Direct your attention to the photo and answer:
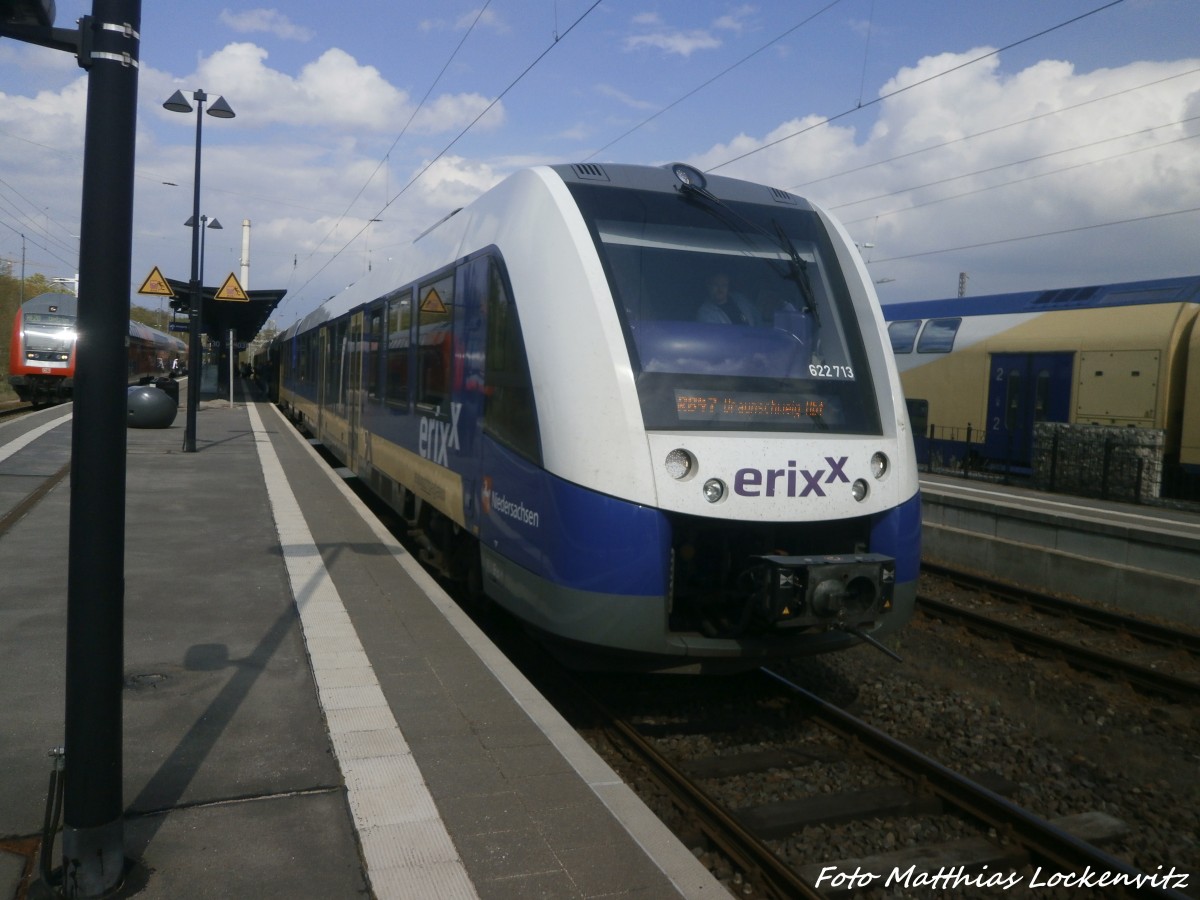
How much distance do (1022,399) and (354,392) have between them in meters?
12.5

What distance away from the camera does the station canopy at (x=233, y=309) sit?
989 inches

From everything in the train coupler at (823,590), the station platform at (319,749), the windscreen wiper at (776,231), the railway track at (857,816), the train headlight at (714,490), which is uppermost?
the windscreen wiper at (776,231)

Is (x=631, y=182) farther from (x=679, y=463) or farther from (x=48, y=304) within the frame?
(x=48, y=304)

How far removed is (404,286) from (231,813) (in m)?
6.24

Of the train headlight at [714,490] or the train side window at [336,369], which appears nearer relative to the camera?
the train headlight at [714,490]

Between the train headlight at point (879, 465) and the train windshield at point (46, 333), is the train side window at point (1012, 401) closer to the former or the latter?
the train headlight at point (879, 465)

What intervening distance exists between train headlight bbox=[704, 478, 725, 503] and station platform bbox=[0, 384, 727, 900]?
1268 mm

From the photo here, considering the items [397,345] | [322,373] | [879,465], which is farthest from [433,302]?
[322,373]

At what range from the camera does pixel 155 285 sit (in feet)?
53.2

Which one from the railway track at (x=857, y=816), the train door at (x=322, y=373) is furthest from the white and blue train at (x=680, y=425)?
the train door at (x=322, y=373)

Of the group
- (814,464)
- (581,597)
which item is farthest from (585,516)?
(814,464)

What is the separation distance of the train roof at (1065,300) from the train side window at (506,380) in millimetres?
14220

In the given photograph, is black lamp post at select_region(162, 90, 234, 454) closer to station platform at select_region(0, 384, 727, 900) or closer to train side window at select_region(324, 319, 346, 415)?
train side window at select_region(324, 319, 346, 415)

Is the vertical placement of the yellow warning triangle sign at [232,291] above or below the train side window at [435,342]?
above
